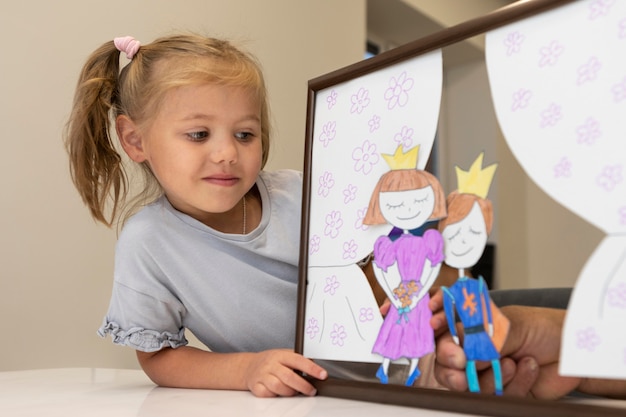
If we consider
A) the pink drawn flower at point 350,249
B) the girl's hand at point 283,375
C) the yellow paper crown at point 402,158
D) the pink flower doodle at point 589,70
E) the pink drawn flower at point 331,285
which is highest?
the pink flower doodle at point 589,70

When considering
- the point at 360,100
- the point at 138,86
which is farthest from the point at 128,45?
the point at 360,100

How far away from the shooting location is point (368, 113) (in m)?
0.67

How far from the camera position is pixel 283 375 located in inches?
26.5

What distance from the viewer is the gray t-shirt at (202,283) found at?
0.88 metres

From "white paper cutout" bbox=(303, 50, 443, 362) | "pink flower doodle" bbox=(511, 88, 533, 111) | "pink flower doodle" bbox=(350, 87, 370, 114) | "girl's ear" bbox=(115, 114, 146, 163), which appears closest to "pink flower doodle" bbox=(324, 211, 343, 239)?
"white paper cutout" bbox=(303, 50, 443, 362)

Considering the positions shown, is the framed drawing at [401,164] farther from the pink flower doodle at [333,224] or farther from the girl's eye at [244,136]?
the girl's eye at [244,136]

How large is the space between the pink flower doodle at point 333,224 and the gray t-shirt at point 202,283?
25 centimetres

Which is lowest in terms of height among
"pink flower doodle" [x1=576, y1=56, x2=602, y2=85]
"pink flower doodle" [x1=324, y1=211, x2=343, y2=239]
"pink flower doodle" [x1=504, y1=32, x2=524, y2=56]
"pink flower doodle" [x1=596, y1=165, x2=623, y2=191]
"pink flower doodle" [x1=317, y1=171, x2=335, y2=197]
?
"pink flower doodle" [x1=324, y1=211, x2=343, y2=239]

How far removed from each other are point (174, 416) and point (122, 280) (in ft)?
1.13

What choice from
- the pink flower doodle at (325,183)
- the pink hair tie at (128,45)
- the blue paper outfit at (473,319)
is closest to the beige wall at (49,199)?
the pink hair tie at (128,45)

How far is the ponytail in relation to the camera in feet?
3.30

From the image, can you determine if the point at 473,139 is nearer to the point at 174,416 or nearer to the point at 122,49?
the point at 174,416

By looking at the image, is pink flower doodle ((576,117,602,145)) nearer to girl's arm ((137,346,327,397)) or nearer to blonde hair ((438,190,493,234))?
blonde hair ((438,190,493,234))

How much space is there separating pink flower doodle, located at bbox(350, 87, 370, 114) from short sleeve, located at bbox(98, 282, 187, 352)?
1.21 feet
